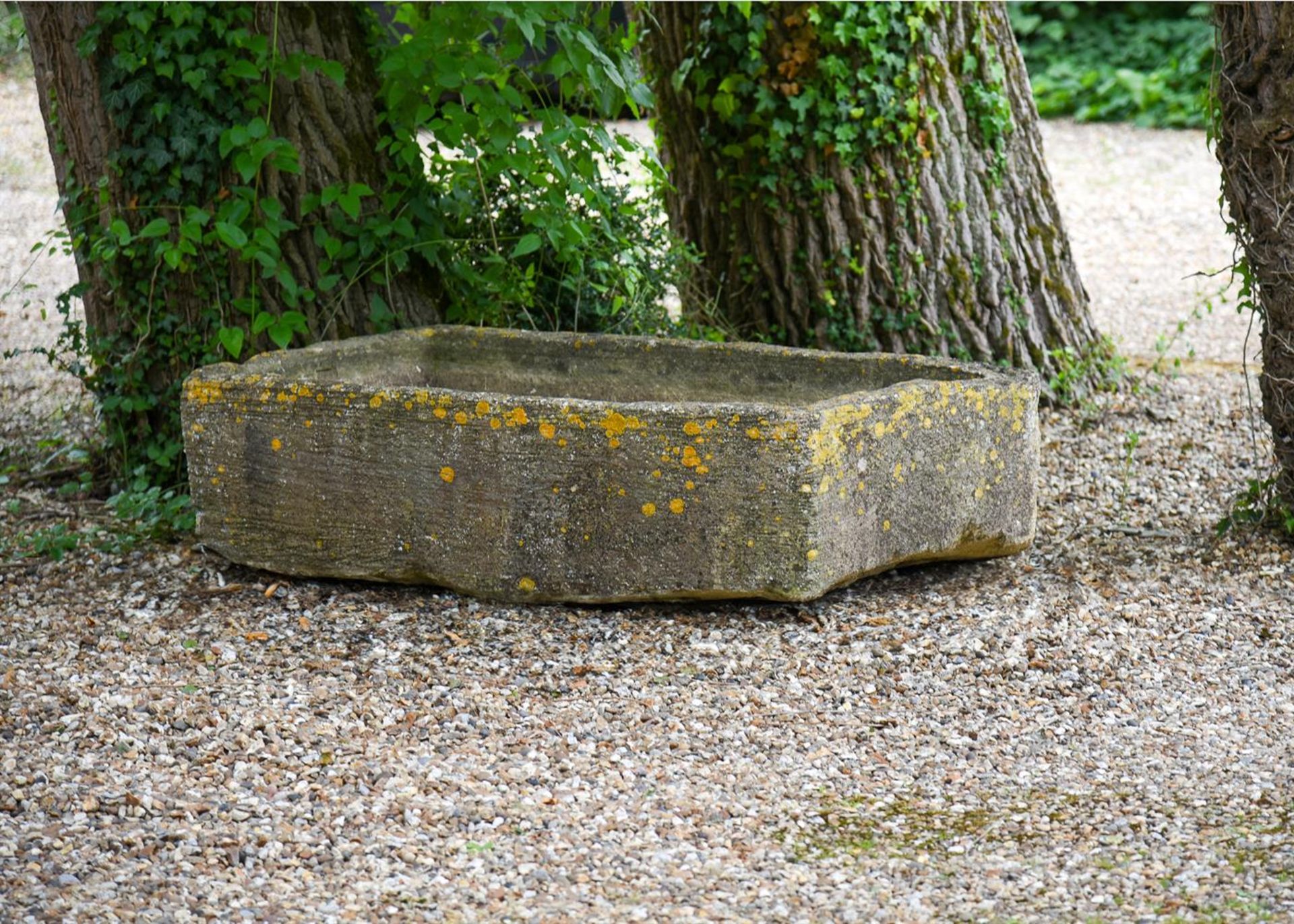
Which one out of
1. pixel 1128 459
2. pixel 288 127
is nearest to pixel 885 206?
pixel 1128 459

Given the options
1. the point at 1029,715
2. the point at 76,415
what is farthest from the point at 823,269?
the point at 76,415

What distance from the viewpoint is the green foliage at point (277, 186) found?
4.46 metres

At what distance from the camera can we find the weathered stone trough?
363cm

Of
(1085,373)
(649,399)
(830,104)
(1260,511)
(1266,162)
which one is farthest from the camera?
(1085,373)

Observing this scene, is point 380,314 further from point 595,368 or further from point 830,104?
point 830,104

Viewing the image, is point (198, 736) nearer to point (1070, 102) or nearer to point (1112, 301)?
point (1112, 301)

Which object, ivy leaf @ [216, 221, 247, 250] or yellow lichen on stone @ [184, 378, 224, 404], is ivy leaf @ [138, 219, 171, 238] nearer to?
ivy leaf @ [216, 221, 247, 250]

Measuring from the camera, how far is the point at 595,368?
15.0ft

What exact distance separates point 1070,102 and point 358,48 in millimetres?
10369

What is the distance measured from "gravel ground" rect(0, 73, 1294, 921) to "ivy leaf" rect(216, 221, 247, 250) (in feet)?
3.15

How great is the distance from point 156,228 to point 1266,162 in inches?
131

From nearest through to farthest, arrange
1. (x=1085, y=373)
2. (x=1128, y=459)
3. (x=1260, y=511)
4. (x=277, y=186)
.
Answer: (x=1260, y=511), (x=277, y=186), (x=1128, y=459), (x=1085, y=373)

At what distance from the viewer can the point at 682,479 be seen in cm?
364

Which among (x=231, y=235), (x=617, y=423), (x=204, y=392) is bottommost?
(x=617, y=423)
